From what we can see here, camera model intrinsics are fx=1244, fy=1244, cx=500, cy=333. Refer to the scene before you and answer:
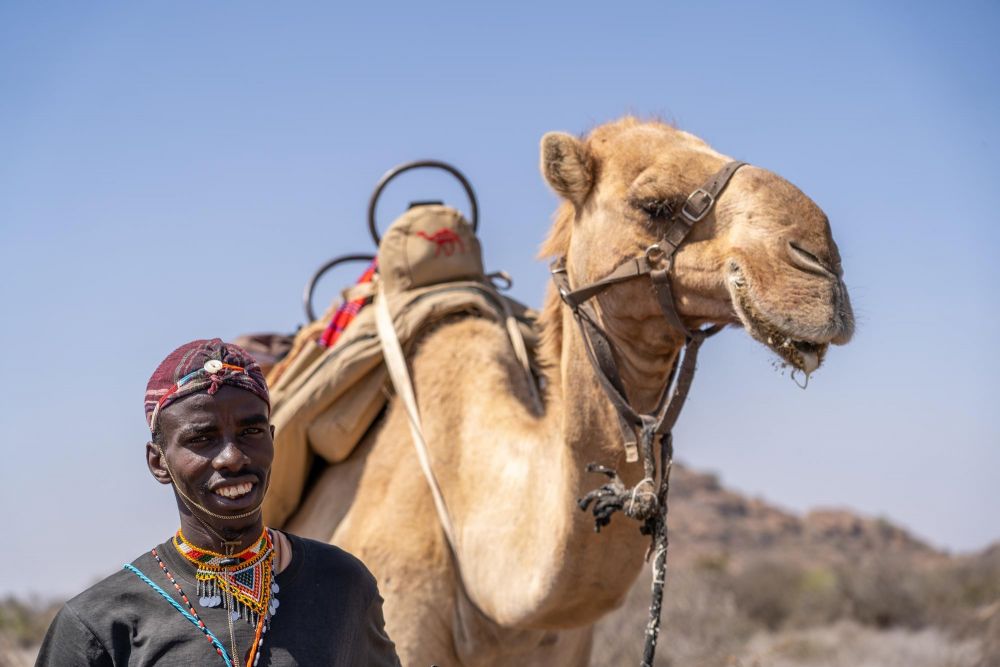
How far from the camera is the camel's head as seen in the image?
136 inches

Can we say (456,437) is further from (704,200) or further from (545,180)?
(704,200)

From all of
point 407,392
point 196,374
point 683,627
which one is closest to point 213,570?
point 196,374

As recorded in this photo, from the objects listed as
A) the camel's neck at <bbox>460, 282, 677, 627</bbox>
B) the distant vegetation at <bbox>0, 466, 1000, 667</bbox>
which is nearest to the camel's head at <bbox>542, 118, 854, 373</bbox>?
the camel's neck at <bbox>460, 282, 677, 627</bbox>

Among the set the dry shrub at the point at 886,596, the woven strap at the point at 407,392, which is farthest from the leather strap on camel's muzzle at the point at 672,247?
the dry shrub at the point at 886,596

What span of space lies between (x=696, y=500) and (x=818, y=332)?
29.6 metres

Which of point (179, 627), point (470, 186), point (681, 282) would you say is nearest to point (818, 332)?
point (681, 282)

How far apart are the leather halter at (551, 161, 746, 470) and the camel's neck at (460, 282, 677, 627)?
0.23 feet

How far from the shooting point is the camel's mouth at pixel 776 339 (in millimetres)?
3467

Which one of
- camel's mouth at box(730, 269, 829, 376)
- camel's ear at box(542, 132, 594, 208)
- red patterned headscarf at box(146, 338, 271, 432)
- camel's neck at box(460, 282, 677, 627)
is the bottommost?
camel's neck at box(460, 282, 677, 627)

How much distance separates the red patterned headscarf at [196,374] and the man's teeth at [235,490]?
20 centimetres

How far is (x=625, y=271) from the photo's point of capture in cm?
395

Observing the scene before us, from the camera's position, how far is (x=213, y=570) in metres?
2.52

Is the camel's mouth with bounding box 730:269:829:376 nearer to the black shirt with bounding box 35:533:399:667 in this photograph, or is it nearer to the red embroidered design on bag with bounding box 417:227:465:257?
the black shirt with bounding box 35:533:399:667

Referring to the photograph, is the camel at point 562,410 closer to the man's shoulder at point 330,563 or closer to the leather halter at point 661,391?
the leather halter at point 661,391
